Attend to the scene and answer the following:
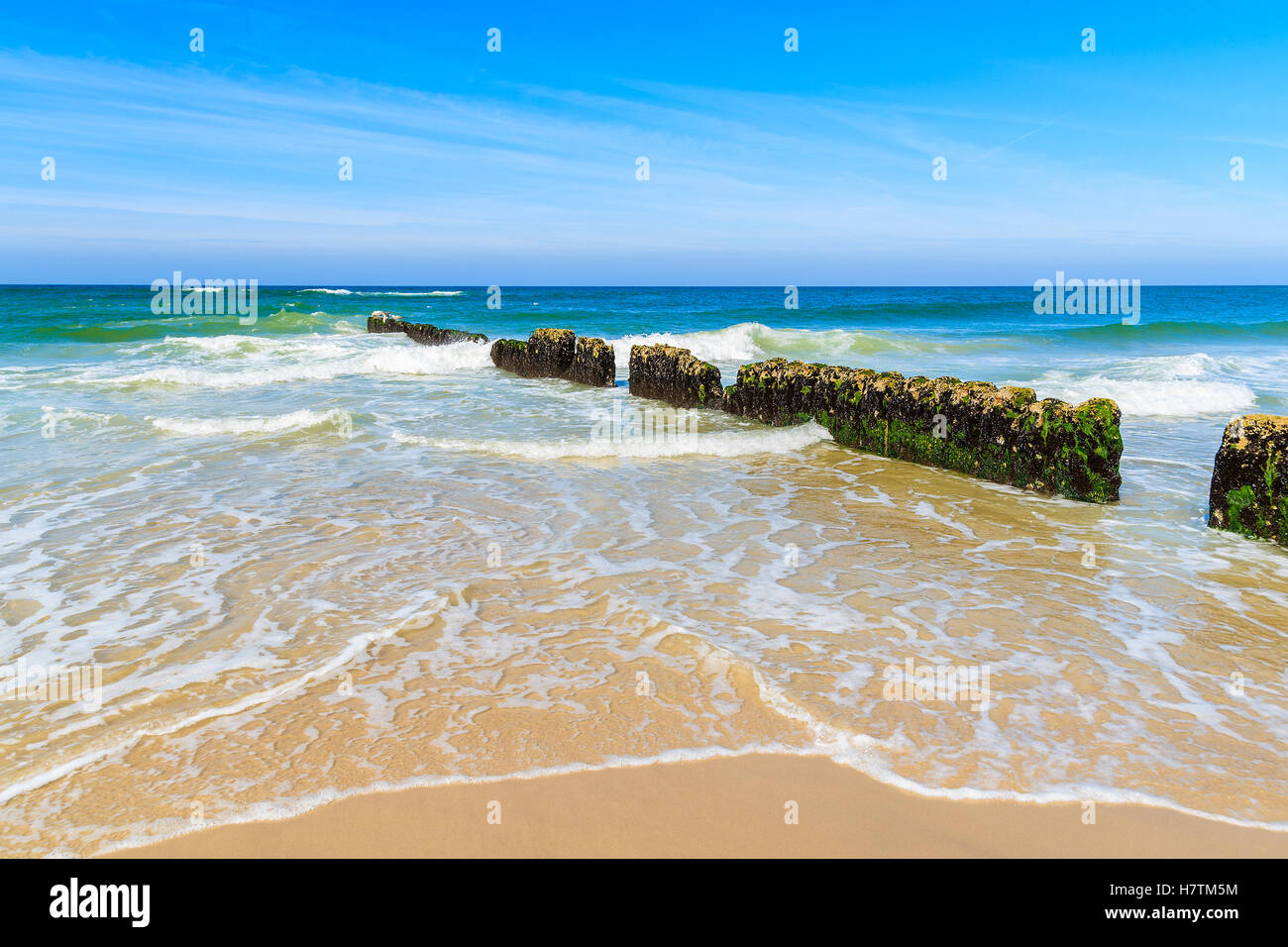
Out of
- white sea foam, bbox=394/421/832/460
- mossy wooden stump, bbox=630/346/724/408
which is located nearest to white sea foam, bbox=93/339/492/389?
mossy wooden stump, bbox=630/346/724/408

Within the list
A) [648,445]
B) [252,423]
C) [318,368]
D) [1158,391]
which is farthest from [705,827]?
[318,368]

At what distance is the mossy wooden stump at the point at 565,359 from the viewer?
52.5ft

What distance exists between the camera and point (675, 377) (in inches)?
536

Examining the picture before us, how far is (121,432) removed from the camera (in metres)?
10.2

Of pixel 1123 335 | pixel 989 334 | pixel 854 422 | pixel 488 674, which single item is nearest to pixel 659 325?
pixel 989 334

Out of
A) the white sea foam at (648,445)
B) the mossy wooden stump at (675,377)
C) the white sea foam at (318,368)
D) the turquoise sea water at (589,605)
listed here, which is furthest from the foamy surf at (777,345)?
the turquoise sea water at (589,605)

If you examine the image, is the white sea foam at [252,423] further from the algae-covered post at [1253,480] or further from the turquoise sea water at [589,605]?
the algae-covered post at [1253,480]

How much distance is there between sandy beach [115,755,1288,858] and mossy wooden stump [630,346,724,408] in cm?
1003

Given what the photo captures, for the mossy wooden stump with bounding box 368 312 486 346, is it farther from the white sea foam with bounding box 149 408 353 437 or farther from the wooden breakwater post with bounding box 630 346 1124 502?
the wooden breakwater post with bounding box 630 346 1124 502

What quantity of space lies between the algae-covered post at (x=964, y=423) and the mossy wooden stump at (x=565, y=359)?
16.9 ft

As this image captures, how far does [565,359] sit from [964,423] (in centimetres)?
984

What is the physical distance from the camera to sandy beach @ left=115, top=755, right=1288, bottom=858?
2.66m

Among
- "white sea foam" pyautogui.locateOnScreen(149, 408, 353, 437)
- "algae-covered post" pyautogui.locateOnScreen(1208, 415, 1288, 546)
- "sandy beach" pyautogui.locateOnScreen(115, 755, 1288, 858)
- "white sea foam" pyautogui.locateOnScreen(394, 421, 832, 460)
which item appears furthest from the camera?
"white sea foam" pyautogui.locateOnScreen(149, 408, 353, 437)

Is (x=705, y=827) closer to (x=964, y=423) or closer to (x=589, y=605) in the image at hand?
(x=589, y=605)
